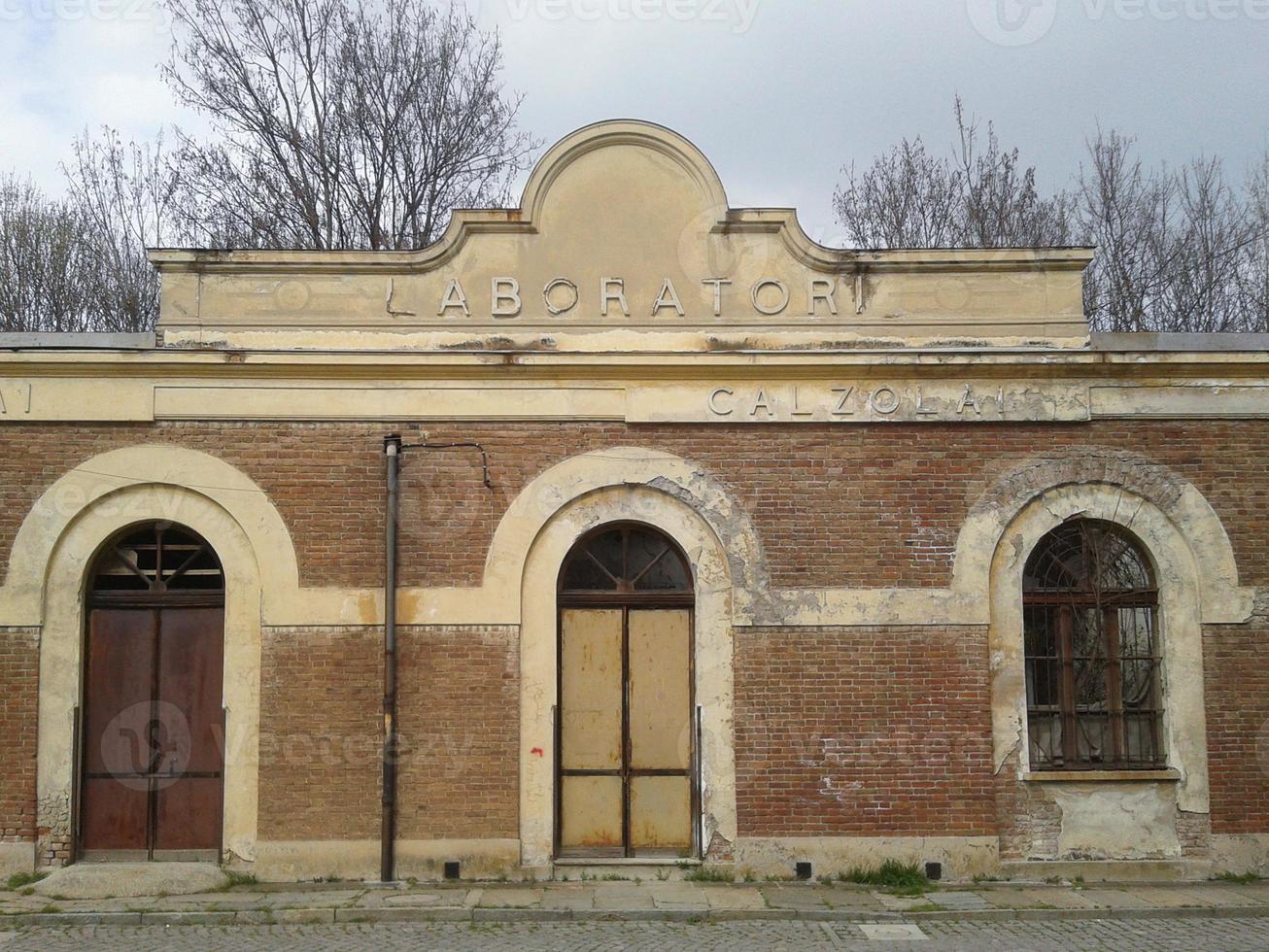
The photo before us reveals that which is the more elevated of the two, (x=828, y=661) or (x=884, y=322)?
(x=884, y=322)

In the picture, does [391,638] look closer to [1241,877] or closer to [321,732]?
[321,732]

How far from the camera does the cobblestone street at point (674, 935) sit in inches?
348

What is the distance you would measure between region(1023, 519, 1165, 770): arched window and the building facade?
0.12 ft

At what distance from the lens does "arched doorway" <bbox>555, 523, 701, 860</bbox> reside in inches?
430

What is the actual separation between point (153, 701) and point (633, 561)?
4.74m

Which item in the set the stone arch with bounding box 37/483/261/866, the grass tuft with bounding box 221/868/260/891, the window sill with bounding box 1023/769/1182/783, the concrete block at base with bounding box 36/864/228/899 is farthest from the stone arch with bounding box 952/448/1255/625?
the concrete block at base with bounding box 36/864/228/899

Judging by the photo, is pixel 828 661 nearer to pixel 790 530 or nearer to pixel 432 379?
pixel 790 530

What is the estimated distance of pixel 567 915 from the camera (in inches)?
379

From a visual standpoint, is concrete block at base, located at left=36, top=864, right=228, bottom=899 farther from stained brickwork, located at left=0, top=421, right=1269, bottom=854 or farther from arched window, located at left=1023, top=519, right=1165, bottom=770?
arched window, located at left=1023, top=519, right=1165, bottom=770

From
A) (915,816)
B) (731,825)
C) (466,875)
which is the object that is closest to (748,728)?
(731,825)

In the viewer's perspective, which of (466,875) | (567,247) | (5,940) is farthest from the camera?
(567,247)

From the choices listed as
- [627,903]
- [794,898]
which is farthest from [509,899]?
[794,898]

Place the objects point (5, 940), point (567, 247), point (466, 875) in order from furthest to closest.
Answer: point (567, 247), point (466, 875), point (5, 940)

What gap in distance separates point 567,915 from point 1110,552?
6206 mm
